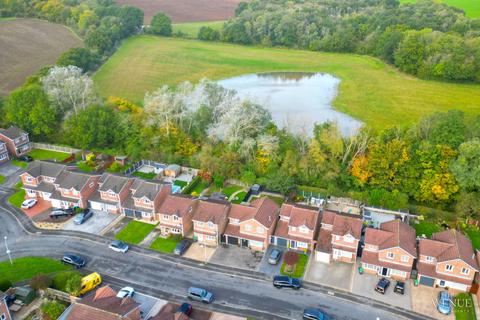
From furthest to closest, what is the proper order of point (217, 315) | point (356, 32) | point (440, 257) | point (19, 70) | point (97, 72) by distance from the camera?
1. point (356, 32)
2. point (97, 72)
3. point (19, 70)
4. point (440, 257)
5. point (217, 315)

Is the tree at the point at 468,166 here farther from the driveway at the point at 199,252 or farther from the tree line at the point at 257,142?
the driveway at the point at 199,252

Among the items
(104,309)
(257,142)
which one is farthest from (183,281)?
(257,142)

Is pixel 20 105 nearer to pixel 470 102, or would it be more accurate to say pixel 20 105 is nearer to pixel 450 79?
pixel 470 102

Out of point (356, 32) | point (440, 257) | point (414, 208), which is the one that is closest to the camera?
point (440, 257)

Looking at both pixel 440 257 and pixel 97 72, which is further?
pixel 97 72

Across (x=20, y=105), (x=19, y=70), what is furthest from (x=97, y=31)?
(x=20, y=105)

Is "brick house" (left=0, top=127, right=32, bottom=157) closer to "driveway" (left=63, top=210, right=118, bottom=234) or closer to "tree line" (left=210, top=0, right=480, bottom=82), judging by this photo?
"driveway" (left=63, top=210, right=118, bottom=234)

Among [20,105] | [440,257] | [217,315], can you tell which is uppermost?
[20,105]

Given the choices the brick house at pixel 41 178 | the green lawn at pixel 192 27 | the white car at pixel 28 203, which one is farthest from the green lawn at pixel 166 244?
the green lawn at pixel 192 27
